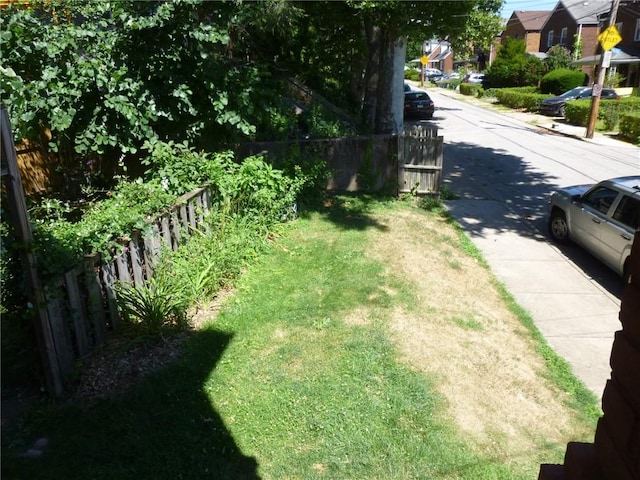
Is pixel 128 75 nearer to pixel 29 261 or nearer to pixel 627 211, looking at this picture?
pixel 29 261

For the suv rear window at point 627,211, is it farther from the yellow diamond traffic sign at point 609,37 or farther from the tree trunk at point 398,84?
the yellow diamond traffic sign at point 609,37

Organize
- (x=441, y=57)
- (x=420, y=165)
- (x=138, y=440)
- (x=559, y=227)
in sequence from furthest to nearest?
(x=441, y=57) < (x=420, y=165) < (x=559, y=227) < (x=138, y=440)

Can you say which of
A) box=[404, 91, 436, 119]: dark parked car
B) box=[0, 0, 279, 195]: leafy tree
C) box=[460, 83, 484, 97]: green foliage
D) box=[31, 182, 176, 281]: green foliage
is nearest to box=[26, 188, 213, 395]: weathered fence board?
box=[31, 182, 176, 281]: green foliage

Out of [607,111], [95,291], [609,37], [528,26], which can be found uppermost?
[528,26]

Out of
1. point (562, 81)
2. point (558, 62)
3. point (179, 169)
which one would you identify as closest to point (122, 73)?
point (179, 169)

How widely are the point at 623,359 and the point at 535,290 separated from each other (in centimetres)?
664

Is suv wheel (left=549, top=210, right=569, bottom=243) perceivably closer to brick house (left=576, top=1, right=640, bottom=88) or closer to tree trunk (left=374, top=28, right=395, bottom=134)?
tree trunk (left=374, top=28, right=395, bottom=134)

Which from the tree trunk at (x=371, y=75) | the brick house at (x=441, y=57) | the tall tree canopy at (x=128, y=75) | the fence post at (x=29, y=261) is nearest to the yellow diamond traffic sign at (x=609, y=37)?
the tree trunk at (x=371, y=75)

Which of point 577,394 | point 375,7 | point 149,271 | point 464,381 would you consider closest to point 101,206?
point 149,271

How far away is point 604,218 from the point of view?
8.07 meters

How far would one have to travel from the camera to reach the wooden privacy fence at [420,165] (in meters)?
11.0

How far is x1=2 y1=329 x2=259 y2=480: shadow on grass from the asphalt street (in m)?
3.73

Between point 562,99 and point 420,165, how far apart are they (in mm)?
22810

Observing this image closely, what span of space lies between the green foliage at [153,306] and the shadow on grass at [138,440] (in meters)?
0.67
